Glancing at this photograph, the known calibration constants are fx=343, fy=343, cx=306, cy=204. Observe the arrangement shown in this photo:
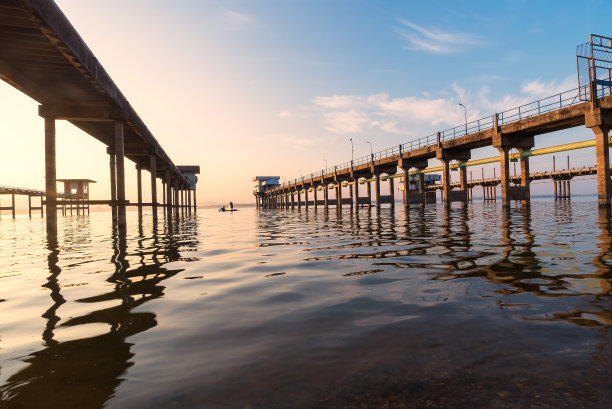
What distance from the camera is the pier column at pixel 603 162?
19.6 m

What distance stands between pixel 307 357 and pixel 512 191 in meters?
29.1

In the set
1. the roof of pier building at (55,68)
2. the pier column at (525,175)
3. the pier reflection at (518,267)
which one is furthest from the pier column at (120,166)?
the pier column at (525,175)

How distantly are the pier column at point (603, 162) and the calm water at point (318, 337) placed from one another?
19.8 metres

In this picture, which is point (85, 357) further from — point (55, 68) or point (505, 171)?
point (505, 171)

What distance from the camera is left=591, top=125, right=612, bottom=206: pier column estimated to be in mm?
19625

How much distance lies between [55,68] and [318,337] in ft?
51.6

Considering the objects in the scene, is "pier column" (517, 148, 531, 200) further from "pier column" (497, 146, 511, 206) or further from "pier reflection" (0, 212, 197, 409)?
"pier reflection" (0, 212, 197, 409)

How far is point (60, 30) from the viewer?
34.4 feet

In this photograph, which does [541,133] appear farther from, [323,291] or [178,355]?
[178,355]

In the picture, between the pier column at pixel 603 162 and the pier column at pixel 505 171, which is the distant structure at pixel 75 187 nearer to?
the pier column at pixel 505 171

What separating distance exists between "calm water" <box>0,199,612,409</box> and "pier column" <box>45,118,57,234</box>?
12.6 metres

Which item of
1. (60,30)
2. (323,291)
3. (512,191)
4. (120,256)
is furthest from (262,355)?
(512,191)

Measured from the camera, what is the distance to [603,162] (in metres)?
19.6

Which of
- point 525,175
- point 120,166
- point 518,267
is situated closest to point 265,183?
point 525,175
